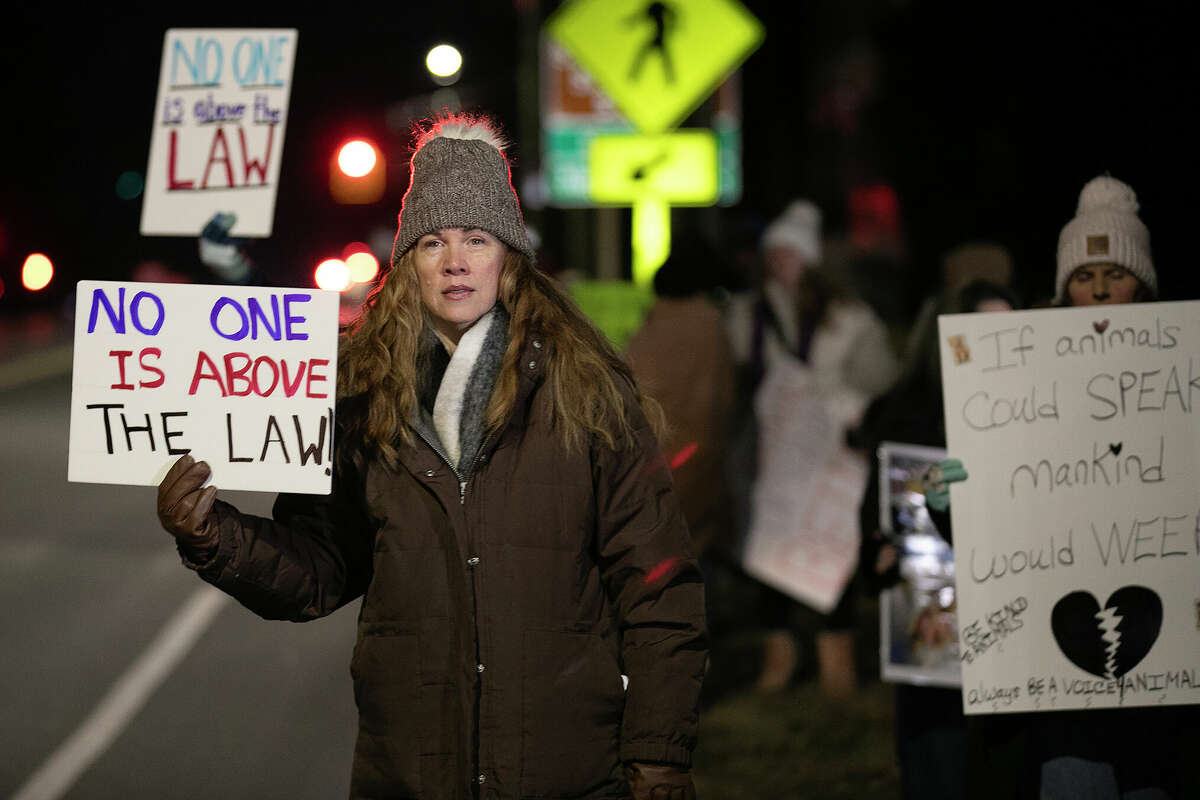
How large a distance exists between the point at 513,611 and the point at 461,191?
0.95 m

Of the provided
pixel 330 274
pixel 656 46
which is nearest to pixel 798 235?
pixel 656 46

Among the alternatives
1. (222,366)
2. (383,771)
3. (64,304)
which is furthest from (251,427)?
(64,304)

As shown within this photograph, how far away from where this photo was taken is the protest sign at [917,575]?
514cm

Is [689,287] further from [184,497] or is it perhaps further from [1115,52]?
[184,497]

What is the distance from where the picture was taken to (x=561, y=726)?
331cm

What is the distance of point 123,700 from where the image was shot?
804cm

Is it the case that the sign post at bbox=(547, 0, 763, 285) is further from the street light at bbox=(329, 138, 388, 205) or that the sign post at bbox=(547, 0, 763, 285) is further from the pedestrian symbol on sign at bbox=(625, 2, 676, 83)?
the street light at bbox=(329, 138, 388, 205)

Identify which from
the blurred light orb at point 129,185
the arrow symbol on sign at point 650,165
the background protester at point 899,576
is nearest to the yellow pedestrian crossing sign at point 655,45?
the arrow symbol on sign at point 650,165

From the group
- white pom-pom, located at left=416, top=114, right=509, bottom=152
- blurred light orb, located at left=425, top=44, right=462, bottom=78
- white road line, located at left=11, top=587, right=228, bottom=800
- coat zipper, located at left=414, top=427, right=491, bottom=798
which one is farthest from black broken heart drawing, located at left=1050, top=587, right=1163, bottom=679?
white road line, located at left=11, top=587, right=228, bottom=800

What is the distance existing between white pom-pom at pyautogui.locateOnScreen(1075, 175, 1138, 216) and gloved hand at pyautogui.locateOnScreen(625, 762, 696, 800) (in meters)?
1.96

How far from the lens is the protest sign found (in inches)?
202

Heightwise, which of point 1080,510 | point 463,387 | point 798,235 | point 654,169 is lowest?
point 1080,510

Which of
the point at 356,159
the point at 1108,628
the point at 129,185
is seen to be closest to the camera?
the point at 1108,628

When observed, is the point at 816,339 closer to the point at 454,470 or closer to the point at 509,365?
the point at 509,365
